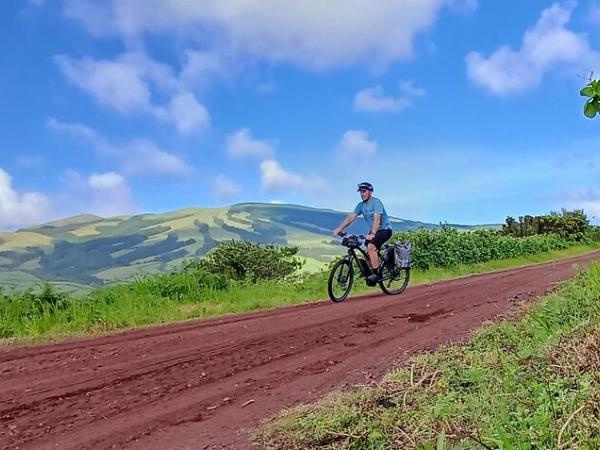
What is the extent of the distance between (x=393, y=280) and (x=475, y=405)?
9428 millimetres

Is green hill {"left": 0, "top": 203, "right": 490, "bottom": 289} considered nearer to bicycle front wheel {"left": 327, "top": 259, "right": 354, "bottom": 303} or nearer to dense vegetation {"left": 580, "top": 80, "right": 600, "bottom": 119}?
bicycle front wheel {"left": 327, "top": 259, "right": 354, "bottom": 303}

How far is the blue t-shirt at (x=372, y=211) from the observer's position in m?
12.0

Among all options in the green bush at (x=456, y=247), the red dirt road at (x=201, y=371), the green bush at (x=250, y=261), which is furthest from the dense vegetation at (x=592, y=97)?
the green bush at (x=456, y=247)

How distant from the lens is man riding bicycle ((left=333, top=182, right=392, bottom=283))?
11961mm

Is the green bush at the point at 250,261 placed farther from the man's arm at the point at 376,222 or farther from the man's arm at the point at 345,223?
the man's arm at the point at 376,222

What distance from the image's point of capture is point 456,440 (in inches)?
111

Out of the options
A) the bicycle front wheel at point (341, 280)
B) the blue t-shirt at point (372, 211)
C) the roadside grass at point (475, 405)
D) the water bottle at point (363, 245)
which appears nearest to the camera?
the roadside grass at point (475, 405)

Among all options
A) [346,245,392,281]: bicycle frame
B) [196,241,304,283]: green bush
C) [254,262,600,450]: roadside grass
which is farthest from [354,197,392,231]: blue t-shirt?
→ [254,262,600,450]: roadside grass

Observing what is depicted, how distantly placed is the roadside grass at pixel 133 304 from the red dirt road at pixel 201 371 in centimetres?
96

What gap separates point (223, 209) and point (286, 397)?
35383 millimetres

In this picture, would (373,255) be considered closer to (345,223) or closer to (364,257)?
(364,257)

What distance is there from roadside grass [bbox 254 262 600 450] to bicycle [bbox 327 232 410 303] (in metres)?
6.50

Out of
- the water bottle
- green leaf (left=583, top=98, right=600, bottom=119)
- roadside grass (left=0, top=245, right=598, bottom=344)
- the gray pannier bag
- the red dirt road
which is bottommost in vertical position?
the red dirt road

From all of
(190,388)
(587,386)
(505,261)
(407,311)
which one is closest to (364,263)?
(407,311)
